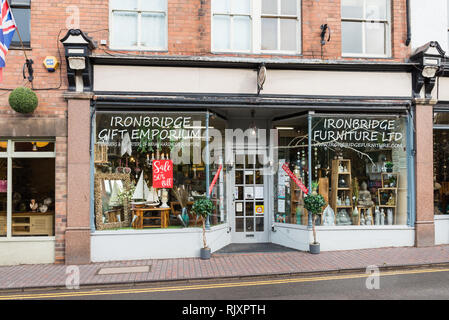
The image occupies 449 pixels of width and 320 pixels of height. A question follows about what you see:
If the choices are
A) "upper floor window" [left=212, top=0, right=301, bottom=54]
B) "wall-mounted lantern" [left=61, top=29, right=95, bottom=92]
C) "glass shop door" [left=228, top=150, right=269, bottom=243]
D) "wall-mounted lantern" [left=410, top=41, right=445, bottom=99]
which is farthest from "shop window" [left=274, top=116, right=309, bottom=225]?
"wall-mounted lantern" [left=61, top=29, right=95, bottom=92]

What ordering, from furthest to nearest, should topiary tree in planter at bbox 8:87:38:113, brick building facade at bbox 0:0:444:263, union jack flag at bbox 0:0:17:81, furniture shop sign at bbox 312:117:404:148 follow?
furniture shop sign at bbox 312:117:404:148, brick building facade at bbox 0:0:444:263, topiary tree in planter at bbox 8:87:38:113, union jack flag at bbox 0:0:17:81

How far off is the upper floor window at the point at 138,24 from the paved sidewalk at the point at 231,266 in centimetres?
531

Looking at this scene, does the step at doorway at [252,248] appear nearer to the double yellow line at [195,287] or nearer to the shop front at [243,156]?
the shop front at [243,156]

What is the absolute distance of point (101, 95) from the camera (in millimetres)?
9141

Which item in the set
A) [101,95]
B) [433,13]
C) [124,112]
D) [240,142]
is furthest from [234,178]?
[433,13]

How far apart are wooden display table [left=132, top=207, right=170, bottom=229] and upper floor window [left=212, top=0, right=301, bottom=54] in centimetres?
437

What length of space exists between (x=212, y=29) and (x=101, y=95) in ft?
10.7

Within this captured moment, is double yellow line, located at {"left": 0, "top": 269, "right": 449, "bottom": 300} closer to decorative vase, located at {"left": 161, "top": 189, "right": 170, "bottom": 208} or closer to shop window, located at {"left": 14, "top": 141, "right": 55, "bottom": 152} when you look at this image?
decorative vase, located at {"left": 161, "top": 189, "right": 170, "bottom": 208}

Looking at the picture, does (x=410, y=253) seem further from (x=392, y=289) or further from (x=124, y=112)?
(x=124, y=112)

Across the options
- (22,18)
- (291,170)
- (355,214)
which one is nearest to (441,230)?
(355,214)

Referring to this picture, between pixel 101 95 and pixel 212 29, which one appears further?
pixel 212 29

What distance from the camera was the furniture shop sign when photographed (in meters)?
10.2

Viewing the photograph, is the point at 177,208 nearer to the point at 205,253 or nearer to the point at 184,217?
the point at 184,217

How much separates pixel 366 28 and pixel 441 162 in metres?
4.29
